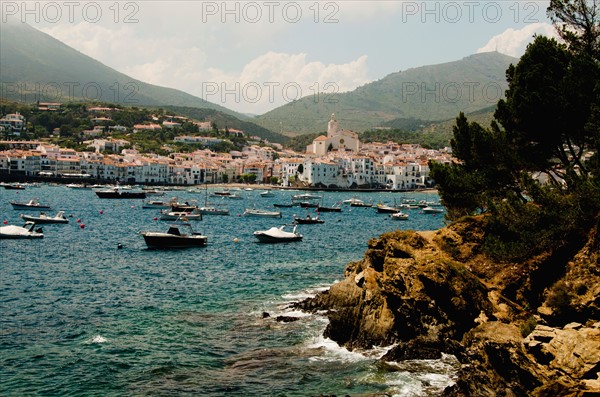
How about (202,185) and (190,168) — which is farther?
(190,168)

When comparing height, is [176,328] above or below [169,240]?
below

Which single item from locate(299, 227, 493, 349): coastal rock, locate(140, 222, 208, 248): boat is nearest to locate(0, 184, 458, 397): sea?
locate(299, 227, 493, 349): coastal rock

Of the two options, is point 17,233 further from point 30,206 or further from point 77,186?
point 77,186

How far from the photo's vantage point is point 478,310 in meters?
19.5

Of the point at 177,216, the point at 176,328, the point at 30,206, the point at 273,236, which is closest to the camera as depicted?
the point at 176,328

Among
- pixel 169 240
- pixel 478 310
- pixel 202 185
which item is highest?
pixel 202 185

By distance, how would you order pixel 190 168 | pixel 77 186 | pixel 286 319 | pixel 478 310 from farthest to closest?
pixel 190 168 < pixel 77 186 < pixel 286 319 < pixel 478 310

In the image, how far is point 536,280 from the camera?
20.0 m

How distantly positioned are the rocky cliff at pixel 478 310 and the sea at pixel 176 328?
1.16 m

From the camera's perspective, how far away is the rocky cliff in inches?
534

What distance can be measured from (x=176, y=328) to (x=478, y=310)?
1230cm

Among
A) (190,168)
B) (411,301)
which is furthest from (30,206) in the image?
(190,168)

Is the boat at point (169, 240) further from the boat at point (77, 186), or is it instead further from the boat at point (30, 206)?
the boat at point (77, 186)

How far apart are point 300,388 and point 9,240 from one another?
4327cm
